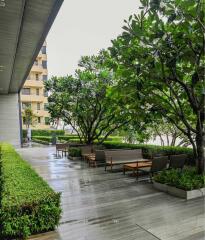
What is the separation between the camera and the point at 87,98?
13805 mm

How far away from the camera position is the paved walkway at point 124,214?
160 inches

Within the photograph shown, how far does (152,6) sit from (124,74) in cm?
220

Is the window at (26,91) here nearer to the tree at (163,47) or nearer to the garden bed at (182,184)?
the tree at (163,47)

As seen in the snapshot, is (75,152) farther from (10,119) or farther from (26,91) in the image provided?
(26,91)

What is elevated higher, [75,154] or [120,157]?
[120,157]

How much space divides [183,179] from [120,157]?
4.11 metres

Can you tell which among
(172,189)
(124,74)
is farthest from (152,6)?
(172,189)

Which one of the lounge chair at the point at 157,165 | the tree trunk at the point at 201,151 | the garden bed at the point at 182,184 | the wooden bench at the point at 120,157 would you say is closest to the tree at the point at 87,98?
the wooden bench at the point at 120,157

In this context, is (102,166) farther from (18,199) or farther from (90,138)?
(18,199)

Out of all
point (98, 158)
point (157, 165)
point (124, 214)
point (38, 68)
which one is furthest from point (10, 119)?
point (38, 68)

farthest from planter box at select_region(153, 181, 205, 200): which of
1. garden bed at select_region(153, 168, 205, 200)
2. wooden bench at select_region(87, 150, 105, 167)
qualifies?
wooden bench at select_region(87, 150, 105, 167)

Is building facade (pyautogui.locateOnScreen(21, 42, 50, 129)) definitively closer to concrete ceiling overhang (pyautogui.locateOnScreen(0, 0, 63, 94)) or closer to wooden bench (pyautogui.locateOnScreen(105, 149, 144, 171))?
concrete ceiling overhang (pyautogui.locateOnScreen(0, 0, 63, 94))

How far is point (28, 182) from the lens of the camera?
4879 mm

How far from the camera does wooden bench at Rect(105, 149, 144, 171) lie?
9891 mm
